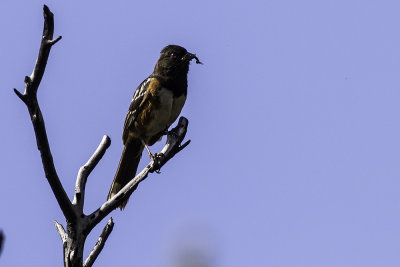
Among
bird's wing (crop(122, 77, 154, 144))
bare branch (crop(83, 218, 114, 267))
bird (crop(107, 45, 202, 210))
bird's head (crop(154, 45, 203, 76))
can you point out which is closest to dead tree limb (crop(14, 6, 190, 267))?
bare branch (crop(83, 218, 114, 267))

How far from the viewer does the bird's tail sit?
568 cm

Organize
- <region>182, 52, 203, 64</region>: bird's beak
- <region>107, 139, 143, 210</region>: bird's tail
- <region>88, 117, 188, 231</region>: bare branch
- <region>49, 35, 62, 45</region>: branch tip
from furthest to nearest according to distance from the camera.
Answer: <region>182, 52, 203, 64</region>: bird's beak → <region>107, 139, 143, 210</region>: bird's tail → <region>88, 117, 188, 231</region>: bare branch → <region>49, 35, 62, 45</region>: branch tip

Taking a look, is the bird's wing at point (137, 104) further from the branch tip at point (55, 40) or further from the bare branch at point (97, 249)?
the branch tip at point (55, 40)

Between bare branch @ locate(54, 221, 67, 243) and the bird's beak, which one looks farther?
the bird's beak

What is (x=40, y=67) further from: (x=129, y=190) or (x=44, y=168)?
(x=129, y=190)

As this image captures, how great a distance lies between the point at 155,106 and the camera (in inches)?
232

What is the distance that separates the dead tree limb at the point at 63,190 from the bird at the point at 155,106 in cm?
182

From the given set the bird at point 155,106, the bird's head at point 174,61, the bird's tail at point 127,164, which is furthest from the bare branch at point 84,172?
the bird's head at point 174,61

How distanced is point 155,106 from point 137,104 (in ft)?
0.88

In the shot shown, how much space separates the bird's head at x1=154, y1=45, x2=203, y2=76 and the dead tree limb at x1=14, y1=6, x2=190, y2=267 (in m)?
2.14

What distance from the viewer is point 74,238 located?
11.7 feet

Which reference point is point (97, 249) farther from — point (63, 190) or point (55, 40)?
point (55, 40)

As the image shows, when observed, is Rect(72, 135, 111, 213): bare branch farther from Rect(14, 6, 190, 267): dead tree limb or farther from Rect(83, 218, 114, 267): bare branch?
Rect(83, 218, 114, 267): bare branch

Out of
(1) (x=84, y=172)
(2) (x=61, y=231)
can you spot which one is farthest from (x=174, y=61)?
(2) (x=61, y=231)
